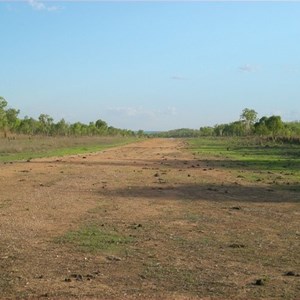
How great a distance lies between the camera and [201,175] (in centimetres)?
2484

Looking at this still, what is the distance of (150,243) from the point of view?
9.67m

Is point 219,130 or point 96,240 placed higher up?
point 219,130

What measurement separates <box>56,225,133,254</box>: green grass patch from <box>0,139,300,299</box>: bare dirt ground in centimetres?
3

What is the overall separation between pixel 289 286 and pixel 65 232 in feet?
16.7

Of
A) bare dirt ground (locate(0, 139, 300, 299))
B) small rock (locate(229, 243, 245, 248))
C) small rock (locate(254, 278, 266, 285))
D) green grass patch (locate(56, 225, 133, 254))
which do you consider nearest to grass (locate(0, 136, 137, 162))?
bare dirt ground (locate(0, 139, 300, 299))

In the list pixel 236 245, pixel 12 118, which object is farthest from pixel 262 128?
pixel 236 245

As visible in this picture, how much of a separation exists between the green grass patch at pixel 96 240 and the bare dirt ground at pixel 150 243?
0.11ft

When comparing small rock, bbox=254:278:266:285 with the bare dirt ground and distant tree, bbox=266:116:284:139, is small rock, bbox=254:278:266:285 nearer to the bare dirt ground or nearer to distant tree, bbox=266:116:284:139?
the bare dirt ground

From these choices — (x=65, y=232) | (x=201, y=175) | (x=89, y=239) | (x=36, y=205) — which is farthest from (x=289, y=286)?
(x=201, y=175)

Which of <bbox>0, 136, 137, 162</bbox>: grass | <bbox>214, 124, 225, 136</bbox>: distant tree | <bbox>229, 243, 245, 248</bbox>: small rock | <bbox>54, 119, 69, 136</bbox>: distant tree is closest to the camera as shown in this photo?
<bbox>229, 243, 245, 248</bbox>: small rock

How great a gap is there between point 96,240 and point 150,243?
101cm

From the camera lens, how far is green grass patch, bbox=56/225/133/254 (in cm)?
916

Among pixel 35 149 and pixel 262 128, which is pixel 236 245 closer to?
pixel 35 149

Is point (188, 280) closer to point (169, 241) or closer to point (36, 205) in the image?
point (169, 241)
